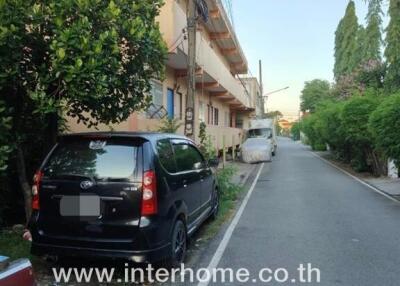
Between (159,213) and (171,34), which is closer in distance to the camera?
(159,213)

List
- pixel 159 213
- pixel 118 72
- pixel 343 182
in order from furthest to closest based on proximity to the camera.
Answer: pixel 343 182
pixel 118 72
pixel 159 213

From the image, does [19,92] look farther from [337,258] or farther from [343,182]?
[343,182]

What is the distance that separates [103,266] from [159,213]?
128 cm

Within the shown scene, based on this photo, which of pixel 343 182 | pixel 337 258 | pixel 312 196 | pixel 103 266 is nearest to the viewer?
pixel 103 266

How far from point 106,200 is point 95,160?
509mm

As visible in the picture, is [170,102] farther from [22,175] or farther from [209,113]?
[22,175]

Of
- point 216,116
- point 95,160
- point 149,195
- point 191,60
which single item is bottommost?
point 149,195

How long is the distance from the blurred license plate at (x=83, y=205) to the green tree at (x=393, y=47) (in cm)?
2162

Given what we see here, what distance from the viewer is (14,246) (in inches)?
268

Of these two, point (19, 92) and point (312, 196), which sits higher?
point (19, 92)

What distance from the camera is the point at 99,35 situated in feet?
21.0

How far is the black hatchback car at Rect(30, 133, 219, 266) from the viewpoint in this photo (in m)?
5.45

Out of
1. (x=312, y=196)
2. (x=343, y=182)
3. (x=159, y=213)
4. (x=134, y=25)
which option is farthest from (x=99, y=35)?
(x=343, y=182)

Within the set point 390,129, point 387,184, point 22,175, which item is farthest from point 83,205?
point 387,184
